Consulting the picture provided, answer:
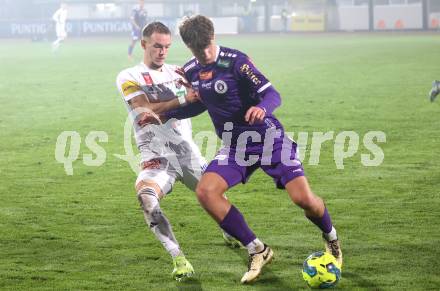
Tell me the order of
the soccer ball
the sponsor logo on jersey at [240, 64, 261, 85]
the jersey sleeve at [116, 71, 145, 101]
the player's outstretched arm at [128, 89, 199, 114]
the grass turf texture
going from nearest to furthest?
the soccer ball < the sponsor logo on jersey at [240, 64, 261, 85] < the grass turf texture < the player's outstretched arm at [128, 89, 199, 114] < the jersey sleeve at [116, 71, 145, 101]

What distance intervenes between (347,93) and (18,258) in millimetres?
14918

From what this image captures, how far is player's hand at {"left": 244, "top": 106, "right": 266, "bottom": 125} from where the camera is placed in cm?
720

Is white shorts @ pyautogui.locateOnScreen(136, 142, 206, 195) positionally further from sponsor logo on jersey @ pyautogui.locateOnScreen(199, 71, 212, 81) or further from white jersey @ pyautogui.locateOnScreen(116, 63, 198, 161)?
sponsor logo on jersey @ pyautogui.locateOnScreen(199, 71, 212, 81)

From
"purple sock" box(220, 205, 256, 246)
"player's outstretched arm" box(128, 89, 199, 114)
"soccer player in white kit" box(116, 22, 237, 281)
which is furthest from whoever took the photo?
"soccer player in white kit" box(116, 22, 237, 281)

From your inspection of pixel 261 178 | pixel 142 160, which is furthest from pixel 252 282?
pixel 261 178

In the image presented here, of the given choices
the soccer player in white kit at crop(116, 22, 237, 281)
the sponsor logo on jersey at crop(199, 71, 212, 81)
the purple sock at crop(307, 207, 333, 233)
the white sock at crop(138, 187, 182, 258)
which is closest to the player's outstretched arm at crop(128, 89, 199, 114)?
the soccer player in white kit at crop(116, 22, 237, 281)

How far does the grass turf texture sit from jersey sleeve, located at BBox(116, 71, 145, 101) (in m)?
1.48

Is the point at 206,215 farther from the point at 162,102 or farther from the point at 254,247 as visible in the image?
the point at 254,247

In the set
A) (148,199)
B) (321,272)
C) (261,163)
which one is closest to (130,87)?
(148,199)

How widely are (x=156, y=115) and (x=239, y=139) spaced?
0.93 meters

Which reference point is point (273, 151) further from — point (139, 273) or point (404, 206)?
point (404, 206)

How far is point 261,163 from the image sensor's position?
7.68 meters

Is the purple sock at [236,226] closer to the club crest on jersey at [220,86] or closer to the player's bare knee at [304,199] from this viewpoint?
the player's bare knee at [304,199]

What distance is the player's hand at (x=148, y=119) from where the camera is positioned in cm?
812
